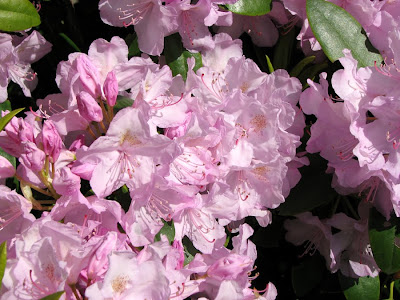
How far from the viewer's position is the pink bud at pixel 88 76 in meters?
1.31

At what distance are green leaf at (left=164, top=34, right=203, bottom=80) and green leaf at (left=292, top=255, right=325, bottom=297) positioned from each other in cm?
72

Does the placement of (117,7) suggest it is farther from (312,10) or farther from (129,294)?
(129,294)

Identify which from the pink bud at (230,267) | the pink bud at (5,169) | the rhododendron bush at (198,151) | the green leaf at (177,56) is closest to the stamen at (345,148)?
the rhododendron bush at (198,151)

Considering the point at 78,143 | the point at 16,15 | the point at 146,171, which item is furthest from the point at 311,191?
the point at 16,15

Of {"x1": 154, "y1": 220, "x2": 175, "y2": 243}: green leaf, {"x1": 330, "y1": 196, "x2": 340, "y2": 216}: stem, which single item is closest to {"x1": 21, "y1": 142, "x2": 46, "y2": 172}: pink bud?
{"x1": 154, "y1": 220, "x2": 175, "y2": 243}: green leaf

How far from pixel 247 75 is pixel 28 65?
0.68 m

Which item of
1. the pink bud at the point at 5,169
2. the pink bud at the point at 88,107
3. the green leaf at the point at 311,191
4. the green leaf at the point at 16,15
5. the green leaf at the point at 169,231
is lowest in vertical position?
the green leaf at the point at 311,191

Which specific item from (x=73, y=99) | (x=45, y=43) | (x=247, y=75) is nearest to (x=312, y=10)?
(x=247, y=75)

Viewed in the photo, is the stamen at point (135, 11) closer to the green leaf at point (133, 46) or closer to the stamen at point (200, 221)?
the green leaf at point (133, 46)

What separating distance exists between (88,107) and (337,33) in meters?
0.73

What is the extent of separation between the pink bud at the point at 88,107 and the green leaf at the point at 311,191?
0.63 metres

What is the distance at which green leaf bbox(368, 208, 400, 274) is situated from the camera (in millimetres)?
1534

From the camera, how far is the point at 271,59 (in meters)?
1.85

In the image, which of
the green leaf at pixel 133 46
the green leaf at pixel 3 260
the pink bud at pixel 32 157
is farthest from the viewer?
the green leaf at pixel 133 46
